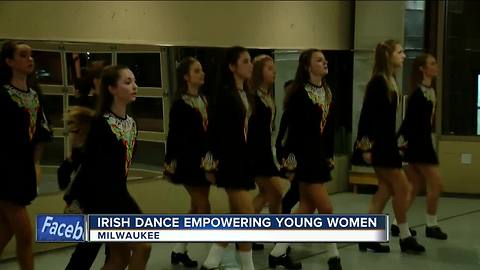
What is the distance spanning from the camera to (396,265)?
4.45 m

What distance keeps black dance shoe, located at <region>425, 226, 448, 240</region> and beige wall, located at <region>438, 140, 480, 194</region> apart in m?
1.91

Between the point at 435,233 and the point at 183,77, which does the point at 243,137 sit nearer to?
the point at 183,77

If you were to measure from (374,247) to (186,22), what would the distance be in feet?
7.78

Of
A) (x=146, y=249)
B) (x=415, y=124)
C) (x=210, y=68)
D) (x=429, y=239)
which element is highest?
(x=210, y=68)

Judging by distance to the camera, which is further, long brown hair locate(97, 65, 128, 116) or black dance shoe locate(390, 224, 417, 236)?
black dance shoe locate(390, 224, 417, 236)

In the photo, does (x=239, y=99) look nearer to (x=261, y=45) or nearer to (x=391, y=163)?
(x=391, y=163)

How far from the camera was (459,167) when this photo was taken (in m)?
7.04

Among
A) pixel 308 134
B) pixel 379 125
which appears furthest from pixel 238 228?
pixel 379 125

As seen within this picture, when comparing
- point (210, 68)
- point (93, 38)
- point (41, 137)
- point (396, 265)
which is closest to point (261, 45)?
point (210, 68)

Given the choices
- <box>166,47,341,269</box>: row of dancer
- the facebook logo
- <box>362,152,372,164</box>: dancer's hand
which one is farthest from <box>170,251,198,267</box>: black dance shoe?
<box>362,152,372,164</box>: dancer's hand

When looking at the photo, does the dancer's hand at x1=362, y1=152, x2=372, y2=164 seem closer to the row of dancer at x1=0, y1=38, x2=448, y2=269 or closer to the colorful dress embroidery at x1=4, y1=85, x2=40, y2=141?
the row of dancer at x1=0, y1=38, x2=448, y2=269

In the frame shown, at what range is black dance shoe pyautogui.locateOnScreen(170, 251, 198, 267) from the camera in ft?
14.6

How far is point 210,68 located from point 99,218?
2.76 m

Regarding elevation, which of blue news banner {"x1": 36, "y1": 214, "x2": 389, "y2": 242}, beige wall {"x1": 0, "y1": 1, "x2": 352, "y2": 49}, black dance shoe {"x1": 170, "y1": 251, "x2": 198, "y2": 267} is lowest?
black dance shoe {"x1": 170, "y1": 251, "x2": 198, "y2": 267}
